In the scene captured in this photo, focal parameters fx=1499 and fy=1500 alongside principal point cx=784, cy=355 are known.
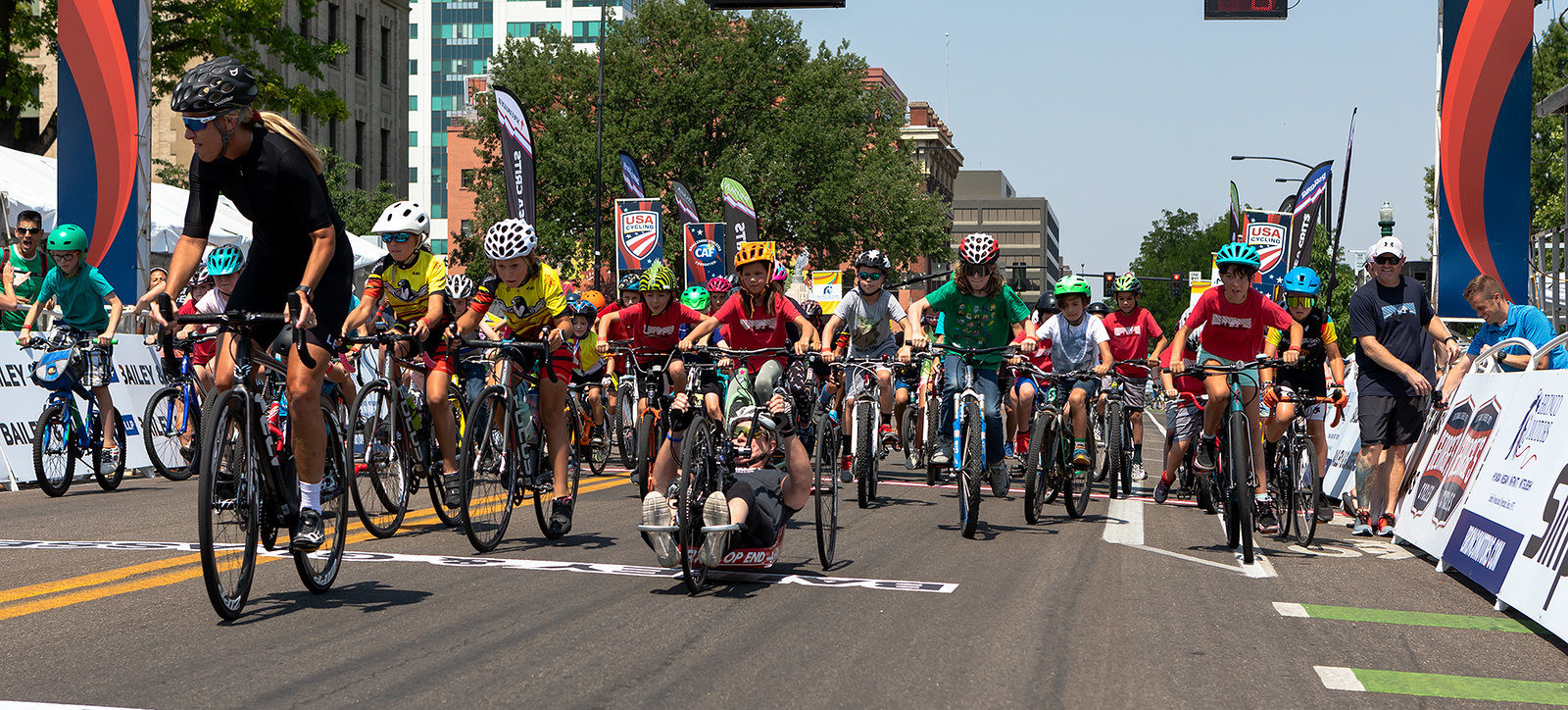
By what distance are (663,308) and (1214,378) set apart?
3718 millimetres

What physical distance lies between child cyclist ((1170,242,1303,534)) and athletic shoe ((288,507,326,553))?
5.68m

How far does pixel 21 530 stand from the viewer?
29.4 feet

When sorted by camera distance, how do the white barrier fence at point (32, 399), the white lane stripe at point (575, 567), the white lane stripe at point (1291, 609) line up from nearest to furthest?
the white lane stripe at point (1291, 609)
the white lane stripe at point (575, 567)
the white barrier fence at point (32, 399)

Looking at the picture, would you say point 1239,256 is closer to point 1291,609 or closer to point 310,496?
point 1291,609

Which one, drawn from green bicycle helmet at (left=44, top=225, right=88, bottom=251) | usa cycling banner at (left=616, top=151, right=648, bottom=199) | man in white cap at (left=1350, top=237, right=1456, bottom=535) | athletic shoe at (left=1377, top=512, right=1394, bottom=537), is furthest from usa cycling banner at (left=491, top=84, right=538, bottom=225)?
athletic shoe at (left=1377, top=512, right=1394, bottom=537)

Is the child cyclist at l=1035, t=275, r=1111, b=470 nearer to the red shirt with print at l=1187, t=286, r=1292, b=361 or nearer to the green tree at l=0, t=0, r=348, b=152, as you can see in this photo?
the red shirt with print at l=1187, t=286, r=1292, b=361

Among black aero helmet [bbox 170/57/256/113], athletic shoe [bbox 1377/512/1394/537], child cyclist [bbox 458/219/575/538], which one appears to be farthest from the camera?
athletic shoe [bbox 1377/512/1394/537]

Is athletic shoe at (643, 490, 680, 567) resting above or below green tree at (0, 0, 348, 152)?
below

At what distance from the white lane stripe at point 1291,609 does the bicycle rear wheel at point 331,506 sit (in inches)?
169

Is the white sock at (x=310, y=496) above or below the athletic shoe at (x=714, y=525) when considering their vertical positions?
above

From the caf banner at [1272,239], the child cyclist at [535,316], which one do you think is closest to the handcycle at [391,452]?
the child cyclist at [535,316]

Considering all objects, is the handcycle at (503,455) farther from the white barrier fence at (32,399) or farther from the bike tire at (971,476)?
the white barrier fence at (32,399)

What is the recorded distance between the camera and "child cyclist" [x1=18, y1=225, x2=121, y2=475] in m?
11.9

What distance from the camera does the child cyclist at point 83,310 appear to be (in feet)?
38.9
